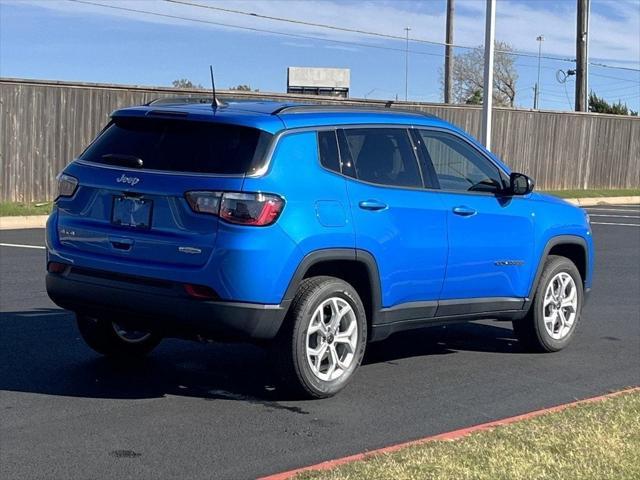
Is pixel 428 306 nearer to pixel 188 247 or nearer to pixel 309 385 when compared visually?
pixel 309 385

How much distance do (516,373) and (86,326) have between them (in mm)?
3244

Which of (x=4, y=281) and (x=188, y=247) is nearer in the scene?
(x=188, y=247)

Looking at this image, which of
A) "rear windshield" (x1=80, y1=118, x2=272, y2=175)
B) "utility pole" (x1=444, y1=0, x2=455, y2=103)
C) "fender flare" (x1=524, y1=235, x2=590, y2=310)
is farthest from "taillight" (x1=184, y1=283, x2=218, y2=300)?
"utility pole" (x1=444, y1=0, x2=455, y2=103)

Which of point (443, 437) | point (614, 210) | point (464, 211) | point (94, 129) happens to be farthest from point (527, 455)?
point (614, 210)

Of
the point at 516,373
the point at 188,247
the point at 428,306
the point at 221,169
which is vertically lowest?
the point at 516,373

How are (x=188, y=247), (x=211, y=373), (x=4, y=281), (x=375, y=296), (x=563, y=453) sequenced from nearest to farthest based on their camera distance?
1. (x=563, y=453)
2. (x=188, y=247)
3. (x=375, y=296)
4. (x=211, y=373)
5. (x=4, y=281)

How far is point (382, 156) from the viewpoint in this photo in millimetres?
7355

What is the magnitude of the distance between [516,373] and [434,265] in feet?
3.88

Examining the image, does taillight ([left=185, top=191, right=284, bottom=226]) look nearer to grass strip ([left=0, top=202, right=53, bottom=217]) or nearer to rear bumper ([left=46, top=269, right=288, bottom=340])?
rear bumper ([left=46, top=269, right=288, bottom=340])

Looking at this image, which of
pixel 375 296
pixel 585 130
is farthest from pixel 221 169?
pixel 585 130

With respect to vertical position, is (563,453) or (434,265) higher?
(434,265)

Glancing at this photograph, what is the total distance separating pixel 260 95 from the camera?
22516mm

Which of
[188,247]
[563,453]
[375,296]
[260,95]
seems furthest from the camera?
[260,95]

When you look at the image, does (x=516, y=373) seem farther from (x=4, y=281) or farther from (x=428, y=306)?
(x=4, y=281)
